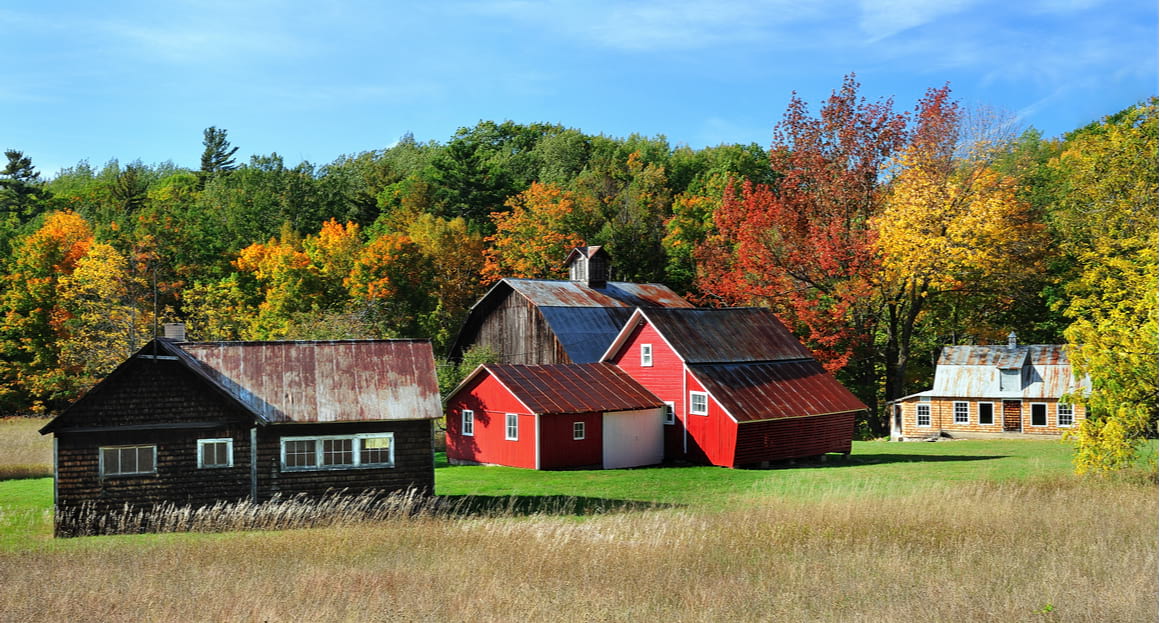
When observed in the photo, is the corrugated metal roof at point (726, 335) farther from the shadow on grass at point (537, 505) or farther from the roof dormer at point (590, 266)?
the shadow on grass at point (537, 505)

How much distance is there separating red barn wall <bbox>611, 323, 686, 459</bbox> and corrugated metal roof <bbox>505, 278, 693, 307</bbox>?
8405mm

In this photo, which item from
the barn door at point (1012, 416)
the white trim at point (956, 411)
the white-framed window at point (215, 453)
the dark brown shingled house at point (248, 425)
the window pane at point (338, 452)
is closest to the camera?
the dark brown shingled house at point (248, 425)

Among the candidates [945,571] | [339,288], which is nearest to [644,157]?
[339,288]

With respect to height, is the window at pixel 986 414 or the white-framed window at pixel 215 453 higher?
the white-framed window at pixel 215 453

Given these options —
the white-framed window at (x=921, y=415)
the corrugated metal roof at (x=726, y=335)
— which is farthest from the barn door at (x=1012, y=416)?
the corrugated metal roof at (x=726, y=335)

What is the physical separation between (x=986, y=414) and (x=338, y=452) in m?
37.2

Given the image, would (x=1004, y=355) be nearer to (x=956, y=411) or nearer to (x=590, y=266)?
(x=956, y=411)

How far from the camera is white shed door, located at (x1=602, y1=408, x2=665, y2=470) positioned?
3691 centimetres

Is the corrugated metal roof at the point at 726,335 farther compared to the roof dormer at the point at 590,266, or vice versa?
the roof dormer at the point at 590,266

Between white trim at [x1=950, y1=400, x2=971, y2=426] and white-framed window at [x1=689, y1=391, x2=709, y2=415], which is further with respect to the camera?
white trim at [x1=950, y1=400, x2=971, y2=426]

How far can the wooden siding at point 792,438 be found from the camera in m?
35.8

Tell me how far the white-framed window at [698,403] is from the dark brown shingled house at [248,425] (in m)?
13.4

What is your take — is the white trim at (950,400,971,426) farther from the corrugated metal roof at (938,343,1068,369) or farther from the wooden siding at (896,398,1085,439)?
the corrugated metal roof at (938,343,1068,369)

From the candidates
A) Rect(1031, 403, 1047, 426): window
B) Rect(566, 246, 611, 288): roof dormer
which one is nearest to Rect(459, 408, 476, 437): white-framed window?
Rect(566, 246, 611, 288): roof dormer
